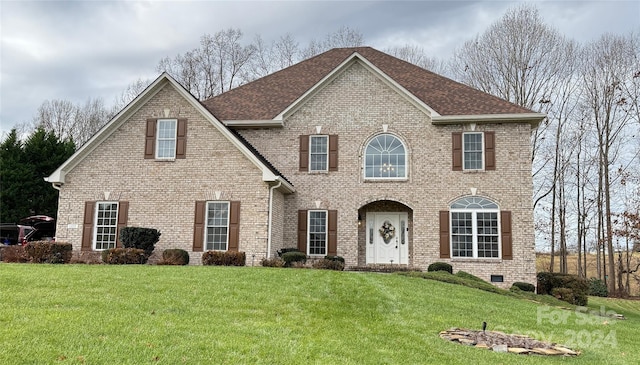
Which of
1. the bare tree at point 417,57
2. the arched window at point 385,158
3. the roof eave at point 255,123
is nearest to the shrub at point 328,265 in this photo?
the arched window at point 385,158

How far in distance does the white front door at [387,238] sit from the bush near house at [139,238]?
7944 millimetres

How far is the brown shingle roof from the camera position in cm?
1900

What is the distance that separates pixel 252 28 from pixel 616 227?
26175 mm

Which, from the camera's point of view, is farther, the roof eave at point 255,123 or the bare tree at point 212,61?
the bare tree at point 212,61

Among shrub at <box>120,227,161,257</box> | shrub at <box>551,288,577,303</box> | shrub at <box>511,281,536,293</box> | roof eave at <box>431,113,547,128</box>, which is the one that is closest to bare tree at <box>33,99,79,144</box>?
shrub at <box>120,227,161,257</box>

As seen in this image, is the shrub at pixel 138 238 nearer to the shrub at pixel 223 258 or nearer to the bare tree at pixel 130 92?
the shrub at pixel 223 258

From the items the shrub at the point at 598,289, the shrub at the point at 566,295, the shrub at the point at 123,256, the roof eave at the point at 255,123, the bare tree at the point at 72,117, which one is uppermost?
the bare tree at the point at 72,117

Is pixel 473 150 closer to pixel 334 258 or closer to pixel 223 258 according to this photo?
pixel 334 258

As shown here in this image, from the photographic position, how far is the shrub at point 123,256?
607 inches

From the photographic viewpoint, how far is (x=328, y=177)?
1912 centimetres

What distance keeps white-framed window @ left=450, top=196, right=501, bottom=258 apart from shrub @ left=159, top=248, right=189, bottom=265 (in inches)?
371

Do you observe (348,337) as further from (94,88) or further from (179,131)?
(94,88)

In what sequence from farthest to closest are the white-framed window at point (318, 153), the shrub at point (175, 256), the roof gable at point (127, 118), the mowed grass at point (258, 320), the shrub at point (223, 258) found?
the white-framed window at point (318, 153)
the roof gable at point (127, 118)
the shrub at point (175, 256)
the shrub at point (223, 258)
the mowed grass at point (258, 320)

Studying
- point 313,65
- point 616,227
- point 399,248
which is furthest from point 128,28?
point 616,227
